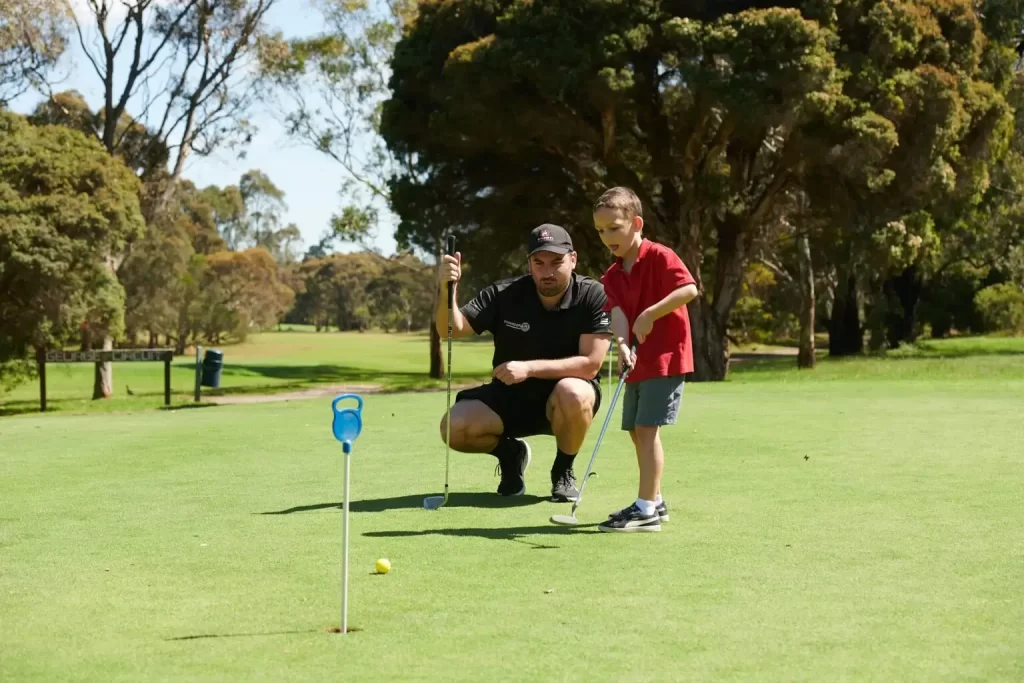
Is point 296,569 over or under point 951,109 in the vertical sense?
under

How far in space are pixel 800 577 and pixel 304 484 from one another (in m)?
4.18

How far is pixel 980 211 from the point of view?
1414 inches

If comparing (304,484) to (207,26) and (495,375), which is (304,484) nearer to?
(495,375)

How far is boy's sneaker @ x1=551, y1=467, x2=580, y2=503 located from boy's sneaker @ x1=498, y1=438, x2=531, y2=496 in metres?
0.22

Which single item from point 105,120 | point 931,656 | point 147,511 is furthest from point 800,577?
point 105,120

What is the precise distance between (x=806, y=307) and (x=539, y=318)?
94.5ft

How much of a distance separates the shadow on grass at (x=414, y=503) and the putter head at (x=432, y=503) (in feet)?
0.21

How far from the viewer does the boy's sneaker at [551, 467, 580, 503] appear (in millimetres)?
7395

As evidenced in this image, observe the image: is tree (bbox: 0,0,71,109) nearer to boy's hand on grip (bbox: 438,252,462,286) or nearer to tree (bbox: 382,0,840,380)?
tree (bbox: 382,0,840,380)

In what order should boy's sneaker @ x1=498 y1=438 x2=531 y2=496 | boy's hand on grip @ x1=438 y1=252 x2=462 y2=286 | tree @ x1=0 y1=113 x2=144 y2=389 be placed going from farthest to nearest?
tree @ x1=0 y1=113 x2=144 y2=389, boy's sneaker @ x1=498 y1=438 x2=531 y2=496, boy's hand on grip @ x1=438 y1=252 x2=462 y2=286

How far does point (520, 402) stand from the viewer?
24.5 feet

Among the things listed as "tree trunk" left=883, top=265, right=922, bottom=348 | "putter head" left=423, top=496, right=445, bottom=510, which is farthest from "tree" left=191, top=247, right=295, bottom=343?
"putter head" left=423, top=496, right=445, bottom=510

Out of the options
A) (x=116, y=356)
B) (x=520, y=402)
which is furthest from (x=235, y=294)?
(x=520, y=402)

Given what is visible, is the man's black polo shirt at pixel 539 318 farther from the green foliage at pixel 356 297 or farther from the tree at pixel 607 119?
the green foliage at pixel 356 297
